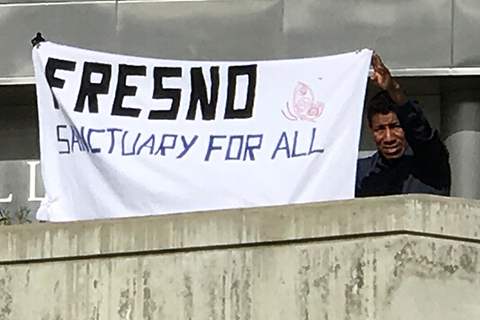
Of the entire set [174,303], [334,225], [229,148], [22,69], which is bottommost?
[174,303]

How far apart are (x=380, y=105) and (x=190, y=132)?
73.9 inches

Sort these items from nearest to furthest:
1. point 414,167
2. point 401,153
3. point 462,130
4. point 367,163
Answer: point 414,167
point 401,153
point 367,163
point 462,130

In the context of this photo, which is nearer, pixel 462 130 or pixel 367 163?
pixel 367 163

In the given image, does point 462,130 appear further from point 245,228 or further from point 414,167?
point 245,228

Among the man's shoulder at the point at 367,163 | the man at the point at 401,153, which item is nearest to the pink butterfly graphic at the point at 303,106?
the man at the point at 401,153

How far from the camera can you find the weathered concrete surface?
17.2ft

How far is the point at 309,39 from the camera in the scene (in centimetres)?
898

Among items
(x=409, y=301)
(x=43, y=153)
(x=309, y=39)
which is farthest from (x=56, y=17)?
(x=409, y=301)

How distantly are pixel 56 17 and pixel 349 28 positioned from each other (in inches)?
93.9

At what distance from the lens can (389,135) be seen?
26.3 ft

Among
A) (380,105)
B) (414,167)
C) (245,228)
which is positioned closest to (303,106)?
(414,167)

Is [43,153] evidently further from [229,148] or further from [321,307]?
[321,307]

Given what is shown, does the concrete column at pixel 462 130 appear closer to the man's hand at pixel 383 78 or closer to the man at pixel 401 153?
the man at pixel 401 153

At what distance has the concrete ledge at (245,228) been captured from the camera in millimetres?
5250
